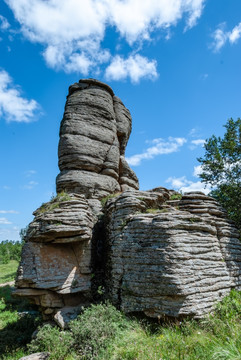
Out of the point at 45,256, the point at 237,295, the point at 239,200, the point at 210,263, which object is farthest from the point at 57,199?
the point at 239,200

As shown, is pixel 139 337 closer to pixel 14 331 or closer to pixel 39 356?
pixel 39 356

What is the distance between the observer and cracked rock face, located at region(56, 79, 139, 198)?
1897cm

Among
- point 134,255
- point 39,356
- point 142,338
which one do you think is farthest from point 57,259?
point 142,338

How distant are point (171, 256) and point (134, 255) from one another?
198cm

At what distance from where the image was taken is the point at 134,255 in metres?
11.0

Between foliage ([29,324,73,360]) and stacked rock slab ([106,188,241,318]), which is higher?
stacked rock slab ([106,188,241,318])

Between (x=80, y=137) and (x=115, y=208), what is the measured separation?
902 cm

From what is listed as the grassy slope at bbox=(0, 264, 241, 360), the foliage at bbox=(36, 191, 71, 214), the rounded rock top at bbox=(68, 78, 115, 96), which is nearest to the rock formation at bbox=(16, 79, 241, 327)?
the foliage at bbox=(36, 191, 71, 214)

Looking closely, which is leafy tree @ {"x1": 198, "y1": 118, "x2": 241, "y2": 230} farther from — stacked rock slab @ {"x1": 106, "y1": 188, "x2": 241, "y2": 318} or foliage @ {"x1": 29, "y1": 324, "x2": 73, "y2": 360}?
foliage @ {"x1": 29, "y1": 324, "x2": 73, "y2": 360}

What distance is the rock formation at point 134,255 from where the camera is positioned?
980cm

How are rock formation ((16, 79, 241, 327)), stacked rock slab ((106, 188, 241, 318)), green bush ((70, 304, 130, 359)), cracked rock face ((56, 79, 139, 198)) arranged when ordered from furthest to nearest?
cracked rock face ((56, 79, 139, 198)) → rock formation ((16, 79, 241, 327)) → stacked rock slab ((106, 188, 241, 318)) → green bush ((70, 304, 130, 359))

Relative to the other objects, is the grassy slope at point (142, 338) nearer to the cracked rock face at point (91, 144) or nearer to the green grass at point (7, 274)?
the cracked rock face at point (91, 144)

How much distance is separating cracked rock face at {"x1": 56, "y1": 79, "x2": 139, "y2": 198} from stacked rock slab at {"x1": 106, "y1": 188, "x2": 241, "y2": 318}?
6.67 m

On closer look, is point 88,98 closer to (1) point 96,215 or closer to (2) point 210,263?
(1) point 96,215
